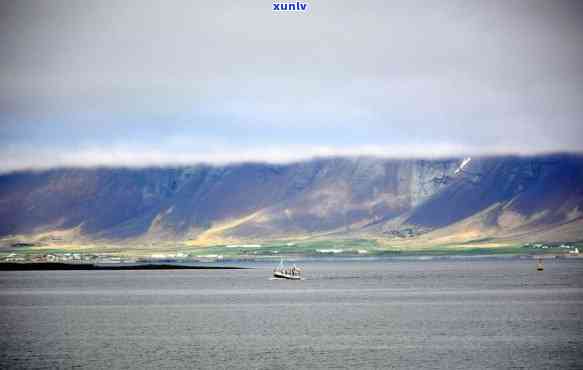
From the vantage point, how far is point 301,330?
371 feet

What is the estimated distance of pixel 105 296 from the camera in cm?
18188

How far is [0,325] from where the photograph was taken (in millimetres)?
122000

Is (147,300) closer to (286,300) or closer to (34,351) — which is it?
(286,300)

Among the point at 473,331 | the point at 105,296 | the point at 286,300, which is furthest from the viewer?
the point at 105,296

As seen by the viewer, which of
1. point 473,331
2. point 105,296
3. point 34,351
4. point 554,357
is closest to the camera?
point 554,357

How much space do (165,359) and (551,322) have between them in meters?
45.9

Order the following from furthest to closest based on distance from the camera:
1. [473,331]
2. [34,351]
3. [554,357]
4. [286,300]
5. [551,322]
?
1. [286,300]
2. [551,322]
3. [473,331]
4. [34,351]
5. [554,357]

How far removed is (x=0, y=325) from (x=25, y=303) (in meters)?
41.2

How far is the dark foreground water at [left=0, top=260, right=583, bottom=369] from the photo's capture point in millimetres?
89312

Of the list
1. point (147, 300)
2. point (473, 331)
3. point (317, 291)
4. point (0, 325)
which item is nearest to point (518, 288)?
point (317, 291)

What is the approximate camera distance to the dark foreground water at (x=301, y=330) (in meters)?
89.3

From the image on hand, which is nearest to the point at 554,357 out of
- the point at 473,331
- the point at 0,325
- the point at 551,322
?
the point at 473,331

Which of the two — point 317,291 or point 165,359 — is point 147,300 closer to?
point 317,291

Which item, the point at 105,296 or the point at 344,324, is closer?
the point at 344,324
